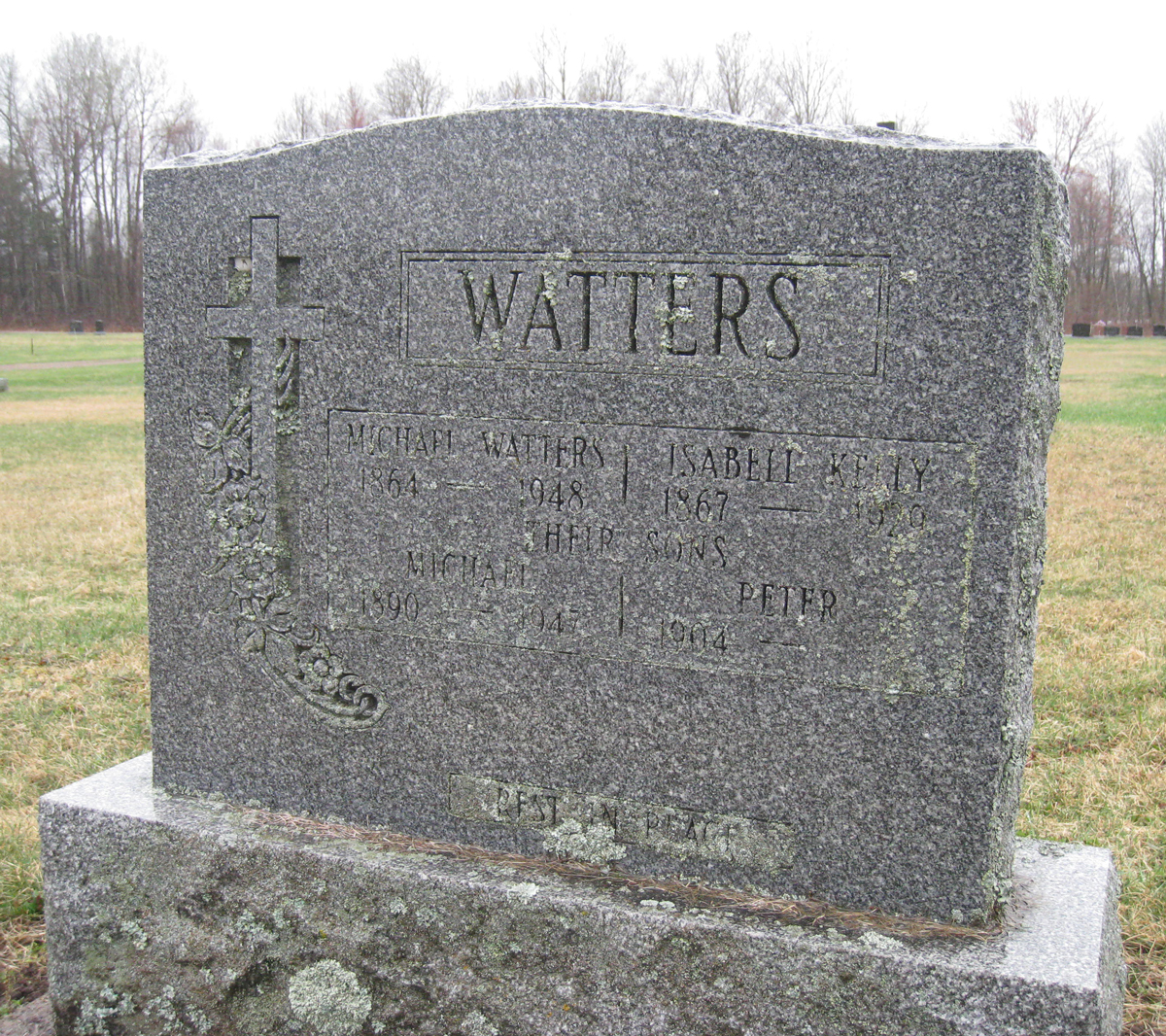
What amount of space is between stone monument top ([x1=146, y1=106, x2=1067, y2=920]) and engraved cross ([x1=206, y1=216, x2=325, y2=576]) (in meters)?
0.01

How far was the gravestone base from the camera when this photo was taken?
213 centimetres

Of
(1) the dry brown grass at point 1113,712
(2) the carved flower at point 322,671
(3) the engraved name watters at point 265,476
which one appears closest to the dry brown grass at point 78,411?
(1) the dry brown grass at point 1113,712

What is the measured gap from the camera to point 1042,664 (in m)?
4.83

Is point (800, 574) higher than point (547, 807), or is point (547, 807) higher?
point (800, 574)

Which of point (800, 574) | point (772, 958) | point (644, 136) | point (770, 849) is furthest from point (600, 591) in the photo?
point (644, 136)

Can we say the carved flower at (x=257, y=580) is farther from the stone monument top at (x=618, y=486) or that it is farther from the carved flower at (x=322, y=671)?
the carved flower at (x=322, y=671)

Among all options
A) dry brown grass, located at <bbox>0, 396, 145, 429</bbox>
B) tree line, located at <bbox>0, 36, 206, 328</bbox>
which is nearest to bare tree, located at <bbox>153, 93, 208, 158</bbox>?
tree line, located at <bbox>0, 36, 206, 328</bbox>

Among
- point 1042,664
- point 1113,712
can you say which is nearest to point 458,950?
point 1113,712

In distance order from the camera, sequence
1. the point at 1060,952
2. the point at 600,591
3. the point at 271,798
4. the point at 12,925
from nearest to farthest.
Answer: the point at 1060,952 < the point at 600,591 < the point at 271,798 < the point at 12,925

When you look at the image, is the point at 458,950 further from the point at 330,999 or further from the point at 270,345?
the point at 270,345

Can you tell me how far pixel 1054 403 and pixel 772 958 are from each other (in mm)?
1349

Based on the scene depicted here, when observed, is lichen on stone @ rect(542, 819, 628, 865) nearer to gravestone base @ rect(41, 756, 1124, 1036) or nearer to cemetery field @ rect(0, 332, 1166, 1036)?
gravestone base @ rect(41, 756, 1124, 1036)

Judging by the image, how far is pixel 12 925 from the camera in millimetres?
3107

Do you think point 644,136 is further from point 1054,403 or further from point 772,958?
point 772,958
